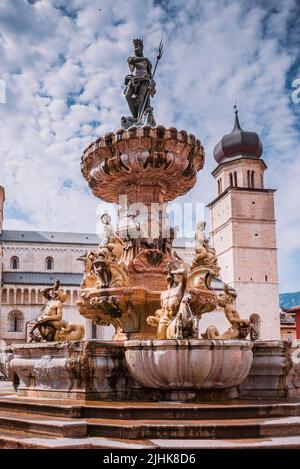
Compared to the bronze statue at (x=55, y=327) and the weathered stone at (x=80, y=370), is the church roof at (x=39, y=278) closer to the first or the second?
the bronze statue at (x=55, y=327)

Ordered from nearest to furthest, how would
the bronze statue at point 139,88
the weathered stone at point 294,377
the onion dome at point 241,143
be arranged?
1. the weathered stone at point 294,377
2. the bronze statue at point 139,88
3. the onion dome at point 241,143

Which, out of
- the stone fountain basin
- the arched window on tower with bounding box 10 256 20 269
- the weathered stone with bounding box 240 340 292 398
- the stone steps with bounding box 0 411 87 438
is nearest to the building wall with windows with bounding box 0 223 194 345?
the arched window on tower with bounding box 10 256 20 269

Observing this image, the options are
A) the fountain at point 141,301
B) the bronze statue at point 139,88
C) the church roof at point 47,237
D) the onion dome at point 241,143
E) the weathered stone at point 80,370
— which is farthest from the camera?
the church roof at point 47,237

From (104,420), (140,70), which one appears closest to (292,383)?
(104,420)

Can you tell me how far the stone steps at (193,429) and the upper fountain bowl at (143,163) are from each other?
18.3 ft

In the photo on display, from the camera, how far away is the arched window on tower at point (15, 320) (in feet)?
190

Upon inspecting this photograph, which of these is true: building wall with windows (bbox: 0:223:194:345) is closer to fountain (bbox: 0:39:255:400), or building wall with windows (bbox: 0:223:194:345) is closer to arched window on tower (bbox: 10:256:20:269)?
arched window on tower (bbox: 10:256:20:269)

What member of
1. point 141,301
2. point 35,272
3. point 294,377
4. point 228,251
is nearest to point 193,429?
point 294,377

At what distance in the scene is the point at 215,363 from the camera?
6930 mm

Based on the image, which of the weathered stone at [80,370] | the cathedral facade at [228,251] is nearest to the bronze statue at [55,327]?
the weathered stone at [80,370]

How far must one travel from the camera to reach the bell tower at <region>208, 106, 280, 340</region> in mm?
62656

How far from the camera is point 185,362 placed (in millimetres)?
6809
